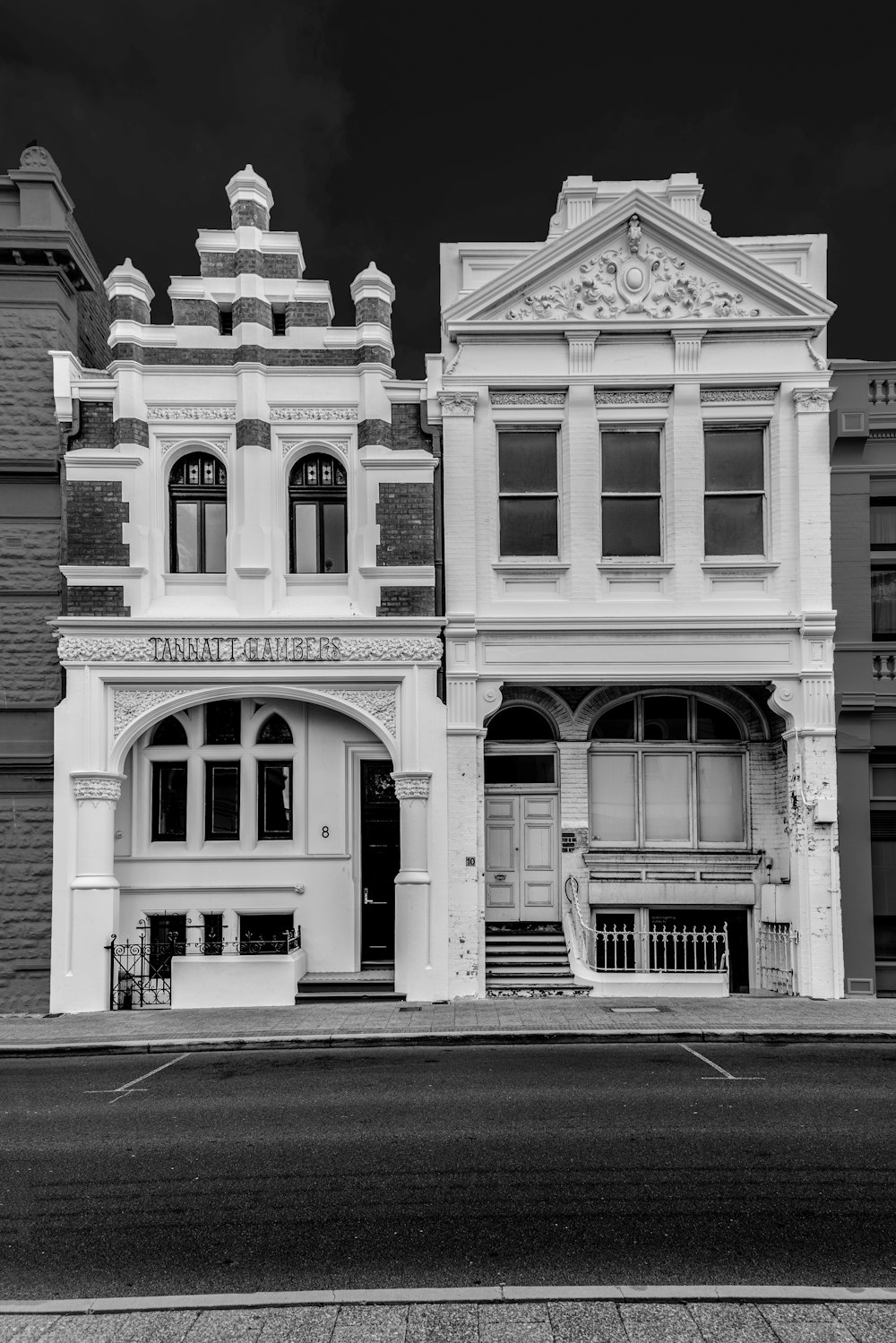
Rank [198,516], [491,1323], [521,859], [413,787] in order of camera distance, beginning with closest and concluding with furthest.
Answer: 1. [491,1323]
2. [413,787]
3. [198,516]
4. [521,859]

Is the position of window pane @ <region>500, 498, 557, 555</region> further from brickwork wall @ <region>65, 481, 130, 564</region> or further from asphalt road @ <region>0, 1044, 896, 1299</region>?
asphalt road @ <region>0, 1044, 896, 1299</region>

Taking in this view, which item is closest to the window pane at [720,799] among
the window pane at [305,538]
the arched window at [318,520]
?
the arched window at [318,520]

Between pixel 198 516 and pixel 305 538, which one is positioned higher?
pixel 198 516

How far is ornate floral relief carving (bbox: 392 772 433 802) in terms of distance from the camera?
51.0 ft

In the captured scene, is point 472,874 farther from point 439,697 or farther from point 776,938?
point 776,938

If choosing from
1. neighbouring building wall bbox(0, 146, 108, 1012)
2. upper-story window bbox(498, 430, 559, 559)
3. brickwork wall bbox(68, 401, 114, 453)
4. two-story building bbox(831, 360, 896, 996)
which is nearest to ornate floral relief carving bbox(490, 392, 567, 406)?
upper-story window bbox(498, 430, 559, 559)

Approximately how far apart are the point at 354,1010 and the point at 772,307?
1207cm

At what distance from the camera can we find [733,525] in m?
16.4

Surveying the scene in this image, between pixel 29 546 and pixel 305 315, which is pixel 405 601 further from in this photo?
pixel 29 546

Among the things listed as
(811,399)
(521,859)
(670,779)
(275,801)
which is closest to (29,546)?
(275,801)

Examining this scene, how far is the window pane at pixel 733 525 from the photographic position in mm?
16359

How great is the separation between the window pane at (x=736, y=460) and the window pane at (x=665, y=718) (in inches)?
138

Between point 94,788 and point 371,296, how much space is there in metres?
8.51

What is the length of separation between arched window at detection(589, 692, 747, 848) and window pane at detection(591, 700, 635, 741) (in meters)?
0.05
